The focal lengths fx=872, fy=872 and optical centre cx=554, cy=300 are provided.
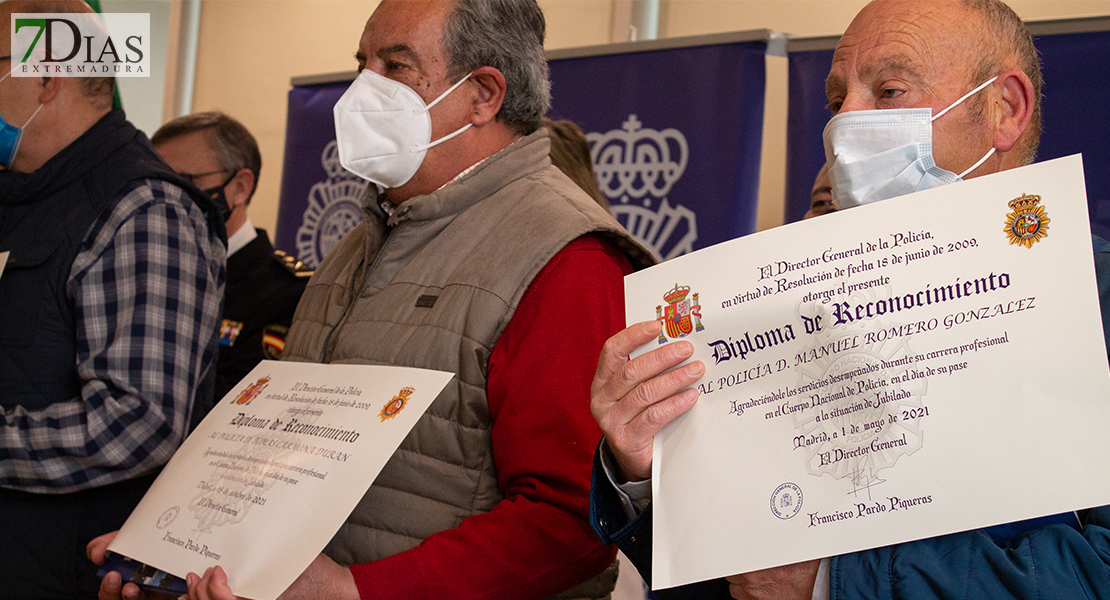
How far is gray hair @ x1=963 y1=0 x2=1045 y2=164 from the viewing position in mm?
1345

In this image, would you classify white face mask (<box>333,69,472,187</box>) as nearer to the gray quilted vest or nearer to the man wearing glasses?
the gray quilted vest

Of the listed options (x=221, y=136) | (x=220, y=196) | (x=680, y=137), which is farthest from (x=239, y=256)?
(x=680, y=137)

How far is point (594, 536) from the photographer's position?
1661 millimetres

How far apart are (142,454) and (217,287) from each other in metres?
0.51

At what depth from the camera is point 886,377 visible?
1.12 meters

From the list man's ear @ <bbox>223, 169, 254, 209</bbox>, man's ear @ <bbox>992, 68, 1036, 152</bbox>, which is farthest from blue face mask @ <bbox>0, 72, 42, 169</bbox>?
man's ear @ <bbox>992, 68, 1036, 152</bbox>

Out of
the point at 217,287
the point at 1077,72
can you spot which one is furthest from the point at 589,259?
the point at 1077,72

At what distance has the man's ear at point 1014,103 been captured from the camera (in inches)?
53.0

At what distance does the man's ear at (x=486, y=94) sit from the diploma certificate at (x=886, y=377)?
0.98 metres

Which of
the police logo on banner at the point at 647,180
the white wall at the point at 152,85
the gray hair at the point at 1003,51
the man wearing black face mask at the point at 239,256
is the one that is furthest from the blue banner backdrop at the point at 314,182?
the gray hair at the point at 1003,51

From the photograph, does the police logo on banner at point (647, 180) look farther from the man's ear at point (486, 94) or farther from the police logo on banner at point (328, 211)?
the man's ear at point (486, 94)

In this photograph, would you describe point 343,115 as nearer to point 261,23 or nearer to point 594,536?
point 594,536

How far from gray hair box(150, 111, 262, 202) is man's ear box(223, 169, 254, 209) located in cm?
3

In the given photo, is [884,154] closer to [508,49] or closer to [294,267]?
[508,49]
